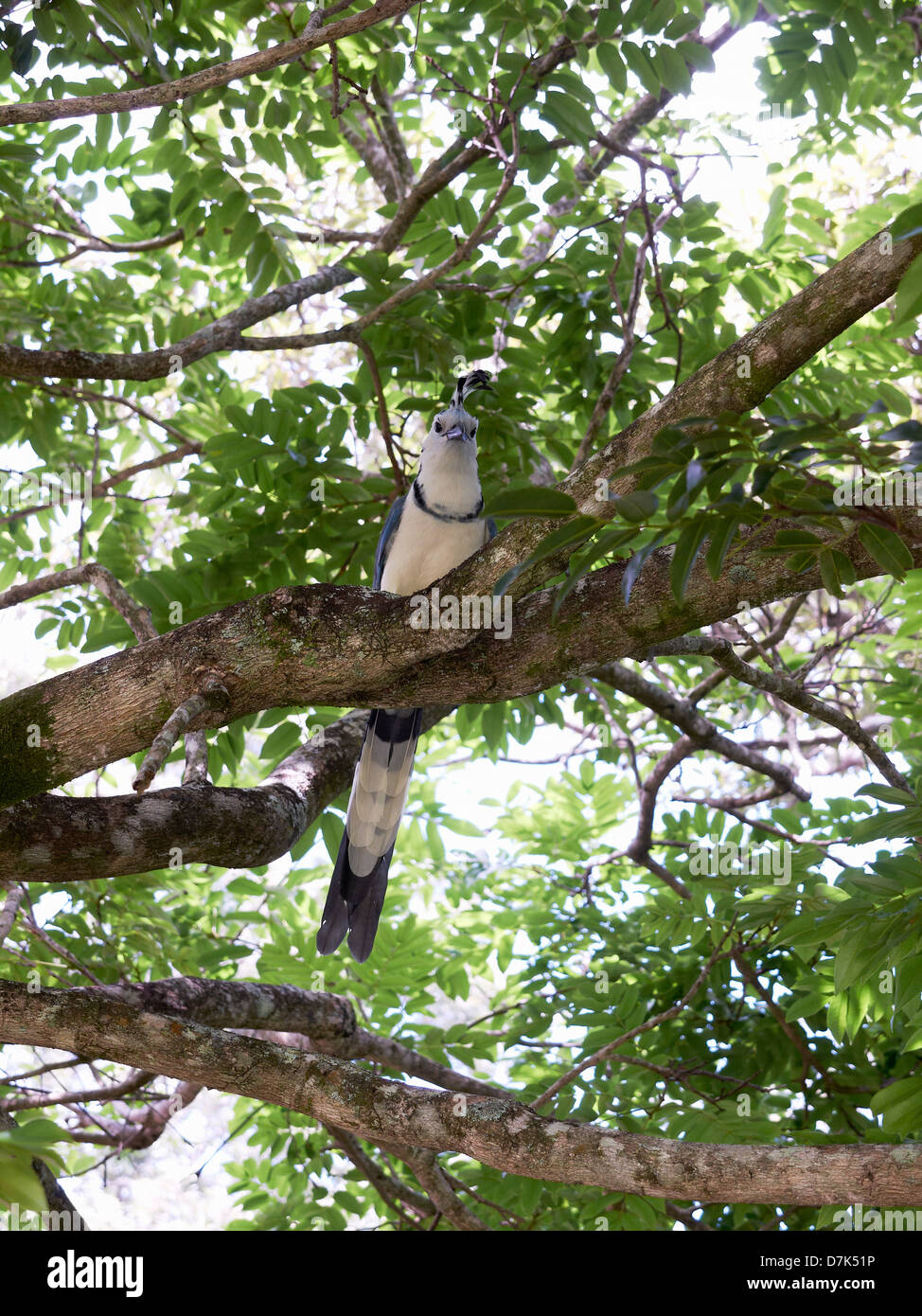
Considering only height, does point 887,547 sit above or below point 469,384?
below

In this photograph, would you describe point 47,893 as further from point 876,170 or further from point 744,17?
point 876,170

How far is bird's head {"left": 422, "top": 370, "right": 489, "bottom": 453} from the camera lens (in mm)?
3904

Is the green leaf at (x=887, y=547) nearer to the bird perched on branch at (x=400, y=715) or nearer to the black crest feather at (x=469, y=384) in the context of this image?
the bird perched on branch at (x=400, y=715)

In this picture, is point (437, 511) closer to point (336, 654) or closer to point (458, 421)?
point (458, 421)

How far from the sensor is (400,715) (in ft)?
12.7

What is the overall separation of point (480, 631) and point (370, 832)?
1.33m

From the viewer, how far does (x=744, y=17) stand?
4.33 meters

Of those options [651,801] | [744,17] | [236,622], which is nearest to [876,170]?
[744,17]

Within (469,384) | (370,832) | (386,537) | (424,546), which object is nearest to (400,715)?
(370,832)

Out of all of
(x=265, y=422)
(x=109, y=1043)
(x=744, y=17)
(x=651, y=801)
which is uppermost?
(x=744, y=17)

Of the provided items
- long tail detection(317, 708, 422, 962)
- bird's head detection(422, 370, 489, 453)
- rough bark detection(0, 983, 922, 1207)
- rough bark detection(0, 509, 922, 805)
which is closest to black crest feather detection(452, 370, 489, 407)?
bird's head detection(422, 370, 489, 453)

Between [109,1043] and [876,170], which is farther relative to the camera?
[876,170]
